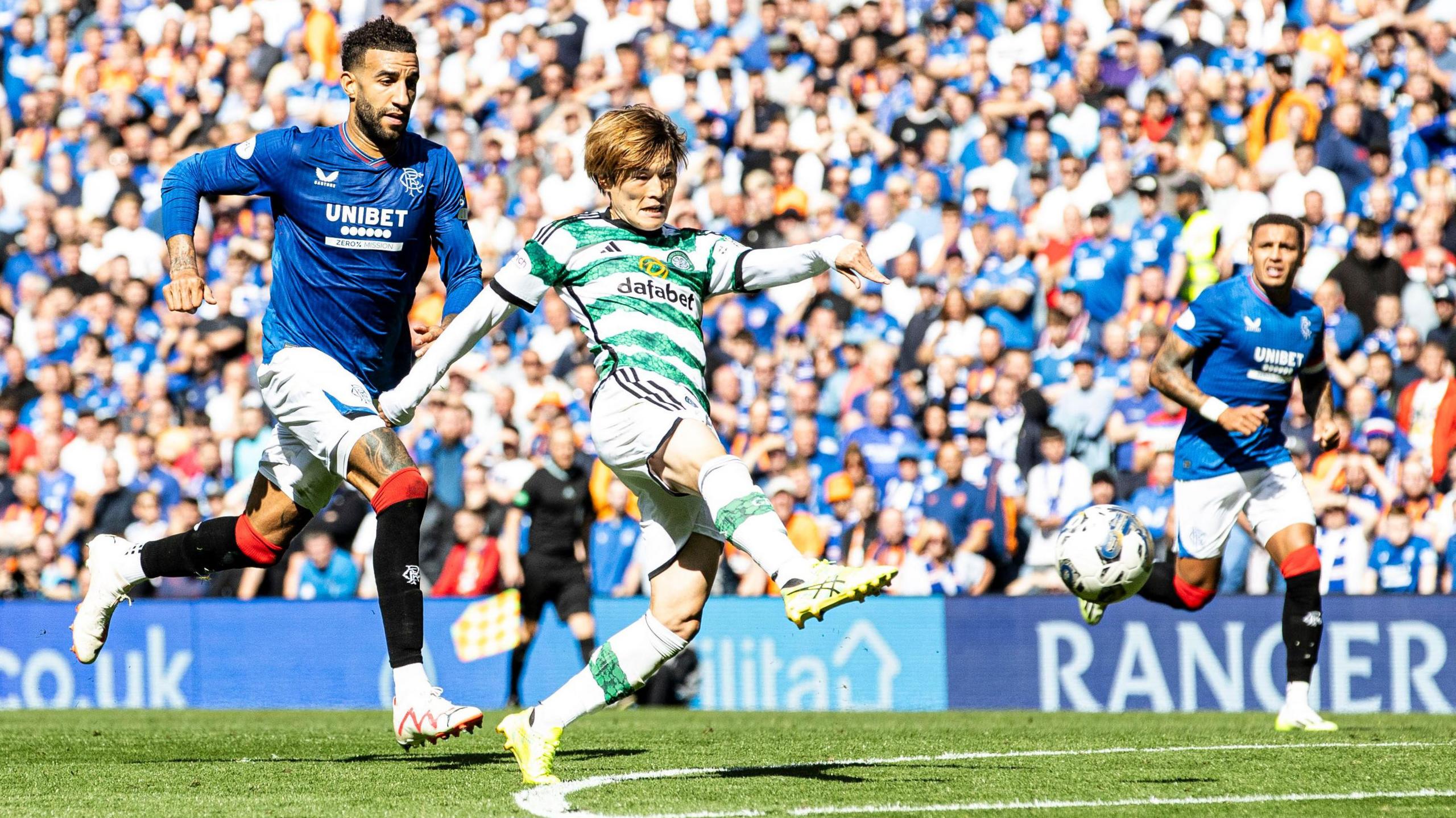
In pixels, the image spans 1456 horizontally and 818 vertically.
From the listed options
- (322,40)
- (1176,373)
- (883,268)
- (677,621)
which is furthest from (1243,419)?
(322,40)

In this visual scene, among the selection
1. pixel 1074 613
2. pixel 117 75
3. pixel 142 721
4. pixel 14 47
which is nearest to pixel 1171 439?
pixel 1074 613

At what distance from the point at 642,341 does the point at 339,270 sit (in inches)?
73.3

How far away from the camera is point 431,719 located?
6.09 metres

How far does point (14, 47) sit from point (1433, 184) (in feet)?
51.2

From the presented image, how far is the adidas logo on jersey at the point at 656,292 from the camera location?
5988 mm

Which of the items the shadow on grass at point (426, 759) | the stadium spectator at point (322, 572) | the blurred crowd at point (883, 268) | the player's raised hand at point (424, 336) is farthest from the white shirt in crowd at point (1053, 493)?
the player's raised hand at point (424, 336)

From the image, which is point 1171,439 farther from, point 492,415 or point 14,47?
point 14,47

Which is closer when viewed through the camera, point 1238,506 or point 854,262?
point 854,262

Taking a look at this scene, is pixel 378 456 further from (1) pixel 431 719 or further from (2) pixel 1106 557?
(2) pixel 1106 557

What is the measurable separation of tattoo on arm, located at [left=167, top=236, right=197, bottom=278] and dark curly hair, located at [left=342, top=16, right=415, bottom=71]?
0.93 m

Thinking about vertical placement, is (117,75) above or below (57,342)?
above

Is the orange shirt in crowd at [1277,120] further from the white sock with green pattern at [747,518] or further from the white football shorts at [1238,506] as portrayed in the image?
the white sock with green pattern at [747,518]

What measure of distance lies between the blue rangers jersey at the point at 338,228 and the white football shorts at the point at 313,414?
0.12 metres

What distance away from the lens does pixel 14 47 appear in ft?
69.3
